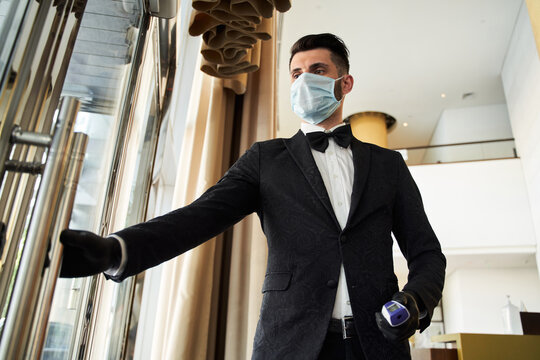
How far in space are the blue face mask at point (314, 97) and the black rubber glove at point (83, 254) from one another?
881mm

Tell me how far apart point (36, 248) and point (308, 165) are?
0.77 m

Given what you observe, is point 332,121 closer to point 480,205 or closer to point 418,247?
point 418,247

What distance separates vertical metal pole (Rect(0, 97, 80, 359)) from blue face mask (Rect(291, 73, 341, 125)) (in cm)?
93

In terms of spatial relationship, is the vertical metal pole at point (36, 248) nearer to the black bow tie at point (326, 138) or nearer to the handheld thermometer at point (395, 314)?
the handheld thermometer at point (395, 314)

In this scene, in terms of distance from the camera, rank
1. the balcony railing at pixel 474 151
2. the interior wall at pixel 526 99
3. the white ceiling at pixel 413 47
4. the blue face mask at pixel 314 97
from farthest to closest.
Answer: the balcony railing at pixel 474 151, the white ceiling at pixel 413 47, the interior wall at pixel 526 99, the blue face mask at pixel 314 97

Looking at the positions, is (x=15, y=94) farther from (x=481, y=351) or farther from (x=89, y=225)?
(x=481, y=351)

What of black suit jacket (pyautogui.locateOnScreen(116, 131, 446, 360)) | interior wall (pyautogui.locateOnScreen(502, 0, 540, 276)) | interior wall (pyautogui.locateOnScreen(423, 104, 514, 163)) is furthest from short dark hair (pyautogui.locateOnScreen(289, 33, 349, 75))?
interior wall (pyautogui.locateOnScreen(423, 104, 514, 163))

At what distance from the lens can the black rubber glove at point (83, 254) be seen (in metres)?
0.67

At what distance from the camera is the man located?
934mm

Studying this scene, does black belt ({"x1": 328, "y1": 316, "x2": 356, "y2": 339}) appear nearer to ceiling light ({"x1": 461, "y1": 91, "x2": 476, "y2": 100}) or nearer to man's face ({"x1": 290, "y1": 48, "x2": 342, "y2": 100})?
man's face ({"x1": 290, "y1": 48, "x2": 342, "y2": 100})

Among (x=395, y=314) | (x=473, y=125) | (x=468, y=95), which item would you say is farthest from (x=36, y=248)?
(x=473, y=125)

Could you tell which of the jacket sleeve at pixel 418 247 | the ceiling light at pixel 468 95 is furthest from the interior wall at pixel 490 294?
the jacket sleeve at pixel 418 247

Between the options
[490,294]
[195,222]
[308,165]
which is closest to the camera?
[195,222]

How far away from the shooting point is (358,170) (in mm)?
1246
